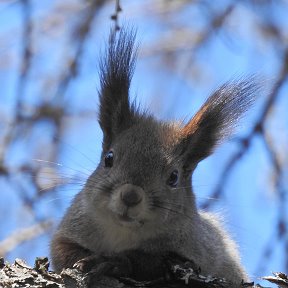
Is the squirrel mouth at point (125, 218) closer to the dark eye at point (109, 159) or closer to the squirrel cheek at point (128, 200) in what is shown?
the squirrel cheek at point (128, 200)

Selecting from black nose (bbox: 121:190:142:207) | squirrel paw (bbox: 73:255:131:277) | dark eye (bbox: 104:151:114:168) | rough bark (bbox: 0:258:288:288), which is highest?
dark eye (bbox: 104:151:114:168)

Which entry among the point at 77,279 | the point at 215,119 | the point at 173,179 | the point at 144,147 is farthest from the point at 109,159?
the point at 77,279

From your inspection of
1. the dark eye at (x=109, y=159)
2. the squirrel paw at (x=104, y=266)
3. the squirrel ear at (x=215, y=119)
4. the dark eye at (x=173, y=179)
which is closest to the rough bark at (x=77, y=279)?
the squirrel paw at (x=104, y=266)

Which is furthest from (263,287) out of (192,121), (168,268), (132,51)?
(132,51)

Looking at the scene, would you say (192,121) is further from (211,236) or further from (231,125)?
(211,236)

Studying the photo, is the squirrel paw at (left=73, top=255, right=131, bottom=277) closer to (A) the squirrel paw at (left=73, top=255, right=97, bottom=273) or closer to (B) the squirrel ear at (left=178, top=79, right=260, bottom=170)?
(A) the squirrel paw at (left=73, top=255, right=97, bottom=273)

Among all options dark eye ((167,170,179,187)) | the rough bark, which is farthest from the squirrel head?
the rough bark

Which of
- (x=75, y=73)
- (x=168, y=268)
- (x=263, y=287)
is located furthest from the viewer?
(x=75, y=73)

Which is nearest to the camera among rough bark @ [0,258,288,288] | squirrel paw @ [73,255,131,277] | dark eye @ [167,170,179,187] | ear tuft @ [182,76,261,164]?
rough bark @ [0,258,288,288]
